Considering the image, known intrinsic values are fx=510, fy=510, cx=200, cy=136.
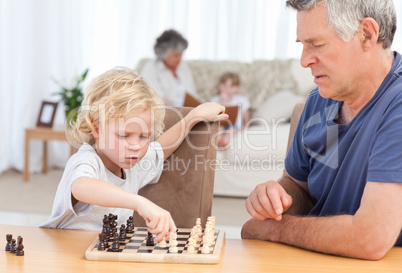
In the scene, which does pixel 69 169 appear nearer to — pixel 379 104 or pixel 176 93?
pixel 379 104

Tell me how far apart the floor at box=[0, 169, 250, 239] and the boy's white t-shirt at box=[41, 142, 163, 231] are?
5.39 feet

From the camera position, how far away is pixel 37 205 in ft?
13.9

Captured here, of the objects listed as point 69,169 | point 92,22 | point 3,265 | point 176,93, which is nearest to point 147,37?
point 92,22

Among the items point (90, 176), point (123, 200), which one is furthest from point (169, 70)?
point (123, 200)

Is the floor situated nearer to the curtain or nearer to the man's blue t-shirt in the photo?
the curtain

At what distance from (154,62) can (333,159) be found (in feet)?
12.3

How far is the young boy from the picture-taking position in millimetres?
1535

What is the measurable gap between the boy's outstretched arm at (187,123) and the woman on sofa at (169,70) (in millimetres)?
3218

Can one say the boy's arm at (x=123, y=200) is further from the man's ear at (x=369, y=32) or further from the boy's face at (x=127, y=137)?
the man's ear at (x=369, y=32)

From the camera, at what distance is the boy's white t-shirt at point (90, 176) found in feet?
4.94

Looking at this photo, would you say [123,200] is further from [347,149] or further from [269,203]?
[347,149]

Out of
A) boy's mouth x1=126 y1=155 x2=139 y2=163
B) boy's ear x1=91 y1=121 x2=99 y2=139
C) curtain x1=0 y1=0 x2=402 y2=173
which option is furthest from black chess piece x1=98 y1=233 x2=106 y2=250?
curtain x1=0 y1=0 x2=402 y2=173

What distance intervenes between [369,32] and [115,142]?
83 centimetres

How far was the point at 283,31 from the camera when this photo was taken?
5.73 m
